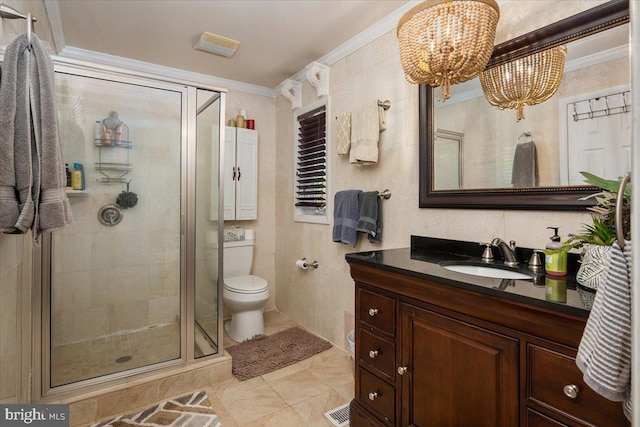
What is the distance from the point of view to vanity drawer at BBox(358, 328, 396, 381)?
1449 mm

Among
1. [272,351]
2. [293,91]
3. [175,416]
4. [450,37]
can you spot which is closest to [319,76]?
[293,91]

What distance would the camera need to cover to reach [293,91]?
311 cm

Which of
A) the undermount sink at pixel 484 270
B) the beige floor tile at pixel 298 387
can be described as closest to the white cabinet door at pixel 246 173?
the beige floor tile at pixel 298 387

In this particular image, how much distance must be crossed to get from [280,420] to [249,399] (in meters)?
0.28

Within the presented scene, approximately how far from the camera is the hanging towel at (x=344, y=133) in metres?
2.27

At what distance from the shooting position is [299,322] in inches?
122

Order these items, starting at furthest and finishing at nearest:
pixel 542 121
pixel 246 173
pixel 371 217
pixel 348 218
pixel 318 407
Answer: pixel 246 173, pixel 348 218, pixel 371 217, pixel 318 407, pixel 542 121

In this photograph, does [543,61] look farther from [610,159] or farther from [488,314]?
[488,314]

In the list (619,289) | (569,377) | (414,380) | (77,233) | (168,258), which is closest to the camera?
(619,289)

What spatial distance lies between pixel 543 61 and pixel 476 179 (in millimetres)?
572

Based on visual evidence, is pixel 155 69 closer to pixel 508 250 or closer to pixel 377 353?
pixel 377 353

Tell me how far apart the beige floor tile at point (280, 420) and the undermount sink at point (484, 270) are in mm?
1128

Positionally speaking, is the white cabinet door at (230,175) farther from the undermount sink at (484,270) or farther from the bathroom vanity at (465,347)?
the undermount sink at (484,270)

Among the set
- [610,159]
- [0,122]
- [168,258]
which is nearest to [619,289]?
[610,159]
